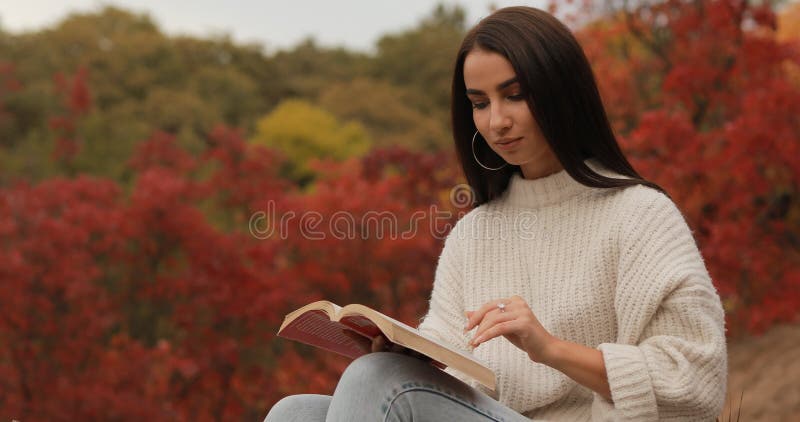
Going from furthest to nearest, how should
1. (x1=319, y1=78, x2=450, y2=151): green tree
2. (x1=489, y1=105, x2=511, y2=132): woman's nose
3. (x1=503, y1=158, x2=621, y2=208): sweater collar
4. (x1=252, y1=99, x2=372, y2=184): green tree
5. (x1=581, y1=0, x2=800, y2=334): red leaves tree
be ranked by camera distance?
(x1=319, y1=78, x2=450, y2=151): green tree < (x1=252, y1=99, x2=372, y2=184): green tree < (x1=581, y1=0, x2=800, y2=334): red leaves tree < (x1=503, y1=158, x2=621, y2=208): sweater collar < (x1=489, y1=105, x2=511, y2=132): woman's nose

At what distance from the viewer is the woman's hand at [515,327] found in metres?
1.69

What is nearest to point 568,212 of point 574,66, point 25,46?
point 574,66

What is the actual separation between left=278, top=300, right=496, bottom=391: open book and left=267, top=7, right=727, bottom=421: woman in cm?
6

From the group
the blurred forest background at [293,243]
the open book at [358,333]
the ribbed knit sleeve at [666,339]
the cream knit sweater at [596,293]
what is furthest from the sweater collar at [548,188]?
the blurred forest background at [293,243]

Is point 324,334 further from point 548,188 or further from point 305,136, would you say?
point 305,136

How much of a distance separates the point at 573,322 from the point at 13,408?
4.59m

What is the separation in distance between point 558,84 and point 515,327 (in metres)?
0.54

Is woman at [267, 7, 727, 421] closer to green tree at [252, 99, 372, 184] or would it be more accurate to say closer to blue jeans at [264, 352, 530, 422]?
blue jeans at [264, 352, 530, 422]

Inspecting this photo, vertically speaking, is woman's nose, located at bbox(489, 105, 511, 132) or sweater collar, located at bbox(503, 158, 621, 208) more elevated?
woman's nose, located at bbox(489, 105, 511, 132)

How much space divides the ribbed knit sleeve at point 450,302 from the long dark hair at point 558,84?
0.42 m

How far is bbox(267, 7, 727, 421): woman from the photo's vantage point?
177 cm

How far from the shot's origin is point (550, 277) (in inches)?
82.2

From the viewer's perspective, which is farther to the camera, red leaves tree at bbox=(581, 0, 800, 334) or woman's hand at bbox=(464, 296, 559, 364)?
red leaves tree at bbox=(581, 0, 800, 334)

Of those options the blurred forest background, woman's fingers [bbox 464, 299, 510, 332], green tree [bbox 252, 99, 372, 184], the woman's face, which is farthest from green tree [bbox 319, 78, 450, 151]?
woman's fingers [bbox 464, 299, 510, 332]
